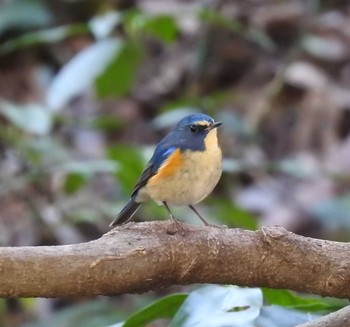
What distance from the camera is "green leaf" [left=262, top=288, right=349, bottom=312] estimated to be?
2.16 m

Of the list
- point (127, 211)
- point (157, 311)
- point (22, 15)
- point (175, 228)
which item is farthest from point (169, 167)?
point (22, 15)

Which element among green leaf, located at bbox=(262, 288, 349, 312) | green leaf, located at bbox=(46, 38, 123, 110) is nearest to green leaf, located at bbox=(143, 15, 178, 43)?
green leaf, located at bbox=(46, 38, 123, 110)

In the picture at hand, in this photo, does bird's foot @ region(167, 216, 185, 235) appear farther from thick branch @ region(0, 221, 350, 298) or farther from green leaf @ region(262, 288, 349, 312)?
green leaf @ region(262, 288, 349, 312)

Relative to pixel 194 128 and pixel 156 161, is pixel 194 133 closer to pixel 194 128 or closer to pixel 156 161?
pixel 194 128

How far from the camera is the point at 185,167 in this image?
2.55 m

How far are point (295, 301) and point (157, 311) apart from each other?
0.36 m

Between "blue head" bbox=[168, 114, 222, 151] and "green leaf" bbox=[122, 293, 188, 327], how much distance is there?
0.52 metres

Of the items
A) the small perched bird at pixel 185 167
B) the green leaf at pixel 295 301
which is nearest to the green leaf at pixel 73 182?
the small perched bird at pixel 185 167

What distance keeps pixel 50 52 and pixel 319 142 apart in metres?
2.07

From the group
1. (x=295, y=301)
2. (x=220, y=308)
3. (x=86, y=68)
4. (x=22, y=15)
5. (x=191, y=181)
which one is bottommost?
(x=295, y=301)

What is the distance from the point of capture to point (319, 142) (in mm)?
6348

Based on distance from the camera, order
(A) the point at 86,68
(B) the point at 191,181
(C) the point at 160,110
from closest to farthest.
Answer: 1. (B) the point at 191,181
2. (A) the point at 86,68
3. (C) the point at 160,110

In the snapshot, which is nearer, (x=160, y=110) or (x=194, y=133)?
(x=194, y=133)

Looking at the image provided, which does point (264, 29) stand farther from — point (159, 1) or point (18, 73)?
point (18, 73)
